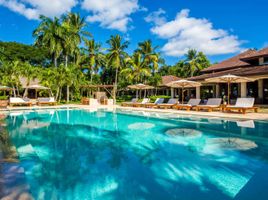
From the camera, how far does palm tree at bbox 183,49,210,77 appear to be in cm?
3766

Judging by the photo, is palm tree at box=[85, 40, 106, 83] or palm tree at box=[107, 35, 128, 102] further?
→ palm tree at box=[85, 40, 106, 83]

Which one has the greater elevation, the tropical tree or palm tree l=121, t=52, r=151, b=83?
the tropical tree

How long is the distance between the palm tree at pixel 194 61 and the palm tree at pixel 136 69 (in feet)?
34.9

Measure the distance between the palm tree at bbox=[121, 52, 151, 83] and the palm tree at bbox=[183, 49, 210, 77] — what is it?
34.9 feet

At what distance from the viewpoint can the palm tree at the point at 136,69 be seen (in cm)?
2990

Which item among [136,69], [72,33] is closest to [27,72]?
[72,33]

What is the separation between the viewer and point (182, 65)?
132ft

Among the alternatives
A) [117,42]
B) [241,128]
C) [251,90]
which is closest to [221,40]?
[117,42]

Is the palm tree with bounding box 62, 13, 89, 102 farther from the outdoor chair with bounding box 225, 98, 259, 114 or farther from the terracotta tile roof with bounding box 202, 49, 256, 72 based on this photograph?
the outdoor chair with bounding box 225, 98, 259, 114

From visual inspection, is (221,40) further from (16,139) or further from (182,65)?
(16,139)

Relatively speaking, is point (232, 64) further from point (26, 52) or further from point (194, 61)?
point (26, 52)

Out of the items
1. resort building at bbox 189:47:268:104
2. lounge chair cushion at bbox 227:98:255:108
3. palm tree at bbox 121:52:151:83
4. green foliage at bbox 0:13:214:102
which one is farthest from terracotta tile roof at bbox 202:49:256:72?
palm tree at bbox 121:52:151:83

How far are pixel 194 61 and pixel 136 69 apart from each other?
1263cm

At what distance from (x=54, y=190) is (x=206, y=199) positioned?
2.58 m
